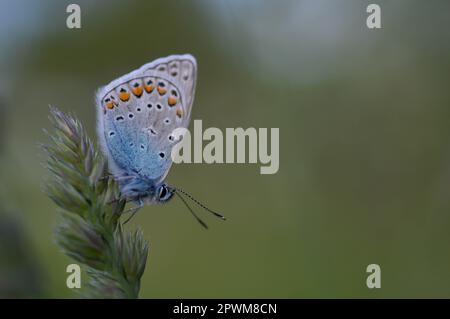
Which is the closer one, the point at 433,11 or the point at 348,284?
the point at 348,284

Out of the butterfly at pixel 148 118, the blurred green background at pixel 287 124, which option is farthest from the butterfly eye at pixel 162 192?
the blurred green background at pixel 287 124

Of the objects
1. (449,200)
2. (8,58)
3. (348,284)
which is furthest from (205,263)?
(8,58)

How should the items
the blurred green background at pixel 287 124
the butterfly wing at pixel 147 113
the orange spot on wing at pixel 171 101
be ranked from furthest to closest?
the blurred green background at pixel 287 124 < the orange spot on wing at pixel 171 101 < the butterfly wing at pixel 147 113

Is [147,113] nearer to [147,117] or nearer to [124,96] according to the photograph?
[147,117]

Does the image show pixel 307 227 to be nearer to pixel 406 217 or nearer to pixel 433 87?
pixel 406 217

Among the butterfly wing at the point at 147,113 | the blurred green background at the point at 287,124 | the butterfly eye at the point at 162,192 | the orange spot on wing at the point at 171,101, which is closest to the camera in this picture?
the butterfly eye at the point at 162,192

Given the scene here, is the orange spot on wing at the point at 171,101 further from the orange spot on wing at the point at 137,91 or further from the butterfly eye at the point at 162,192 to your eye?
the butterfly eye at the point at 162,192

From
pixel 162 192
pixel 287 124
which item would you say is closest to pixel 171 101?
pixel 162 192

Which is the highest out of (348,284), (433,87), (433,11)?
(433,11)

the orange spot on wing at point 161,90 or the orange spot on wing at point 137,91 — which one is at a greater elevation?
the orange spot on wing at point 161,90
